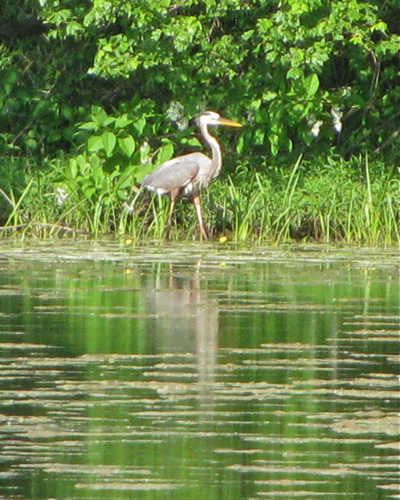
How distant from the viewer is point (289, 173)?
14695 mm

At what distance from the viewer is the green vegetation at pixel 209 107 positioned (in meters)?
13.1

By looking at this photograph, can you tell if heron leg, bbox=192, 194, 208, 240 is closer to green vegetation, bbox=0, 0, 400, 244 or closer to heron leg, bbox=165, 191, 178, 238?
heron leg, bbox=165, 191, 178, 238

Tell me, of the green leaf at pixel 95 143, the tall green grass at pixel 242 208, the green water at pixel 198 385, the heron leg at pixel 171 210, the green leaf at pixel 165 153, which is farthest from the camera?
the green leaf at pixel 165 153

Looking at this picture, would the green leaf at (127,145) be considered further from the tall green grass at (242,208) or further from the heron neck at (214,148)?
the heron neck at (214,148)

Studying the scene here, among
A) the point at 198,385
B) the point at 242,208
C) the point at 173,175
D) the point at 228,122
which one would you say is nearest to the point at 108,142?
the point at 173,175

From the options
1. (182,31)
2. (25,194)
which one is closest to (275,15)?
(182,31)

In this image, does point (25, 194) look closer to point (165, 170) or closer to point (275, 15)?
point (165, 170)

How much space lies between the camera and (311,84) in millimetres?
14008

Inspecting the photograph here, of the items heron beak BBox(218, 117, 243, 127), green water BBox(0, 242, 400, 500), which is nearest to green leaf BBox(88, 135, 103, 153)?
heron beak BBox(218, 117, 243, 127)

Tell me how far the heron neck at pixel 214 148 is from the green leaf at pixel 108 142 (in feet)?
3.04

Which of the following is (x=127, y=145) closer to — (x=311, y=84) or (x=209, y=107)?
(x=209, y=107)

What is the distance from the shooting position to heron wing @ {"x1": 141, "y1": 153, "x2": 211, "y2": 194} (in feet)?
44.5

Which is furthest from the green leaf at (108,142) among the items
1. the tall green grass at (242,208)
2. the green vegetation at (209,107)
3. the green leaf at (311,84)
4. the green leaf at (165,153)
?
the green leaf at (311,84)

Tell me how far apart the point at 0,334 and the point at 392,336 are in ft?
6.01
